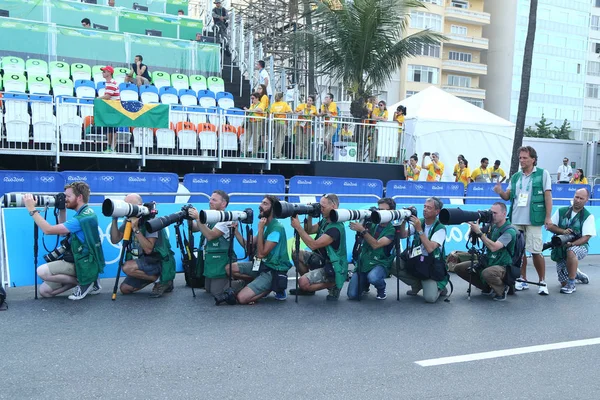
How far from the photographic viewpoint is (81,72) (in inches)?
637

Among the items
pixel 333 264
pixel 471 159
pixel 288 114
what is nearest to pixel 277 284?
pixel 333 264

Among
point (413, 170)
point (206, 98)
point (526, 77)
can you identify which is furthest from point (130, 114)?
point (526, 77)

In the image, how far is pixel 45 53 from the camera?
1691 cm

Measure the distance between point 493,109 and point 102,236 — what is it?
52.7m

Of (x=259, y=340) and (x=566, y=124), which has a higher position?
(x=566, y=124)

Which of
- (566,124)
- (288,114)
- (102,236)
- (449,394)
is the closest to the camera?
(449,394)

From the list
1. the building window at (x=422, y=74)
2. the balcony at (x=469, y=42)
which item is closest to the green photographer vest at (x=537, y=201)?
the building window at (x=422, y=74)

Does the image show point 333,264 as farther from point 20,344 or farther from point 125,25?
point 125,25

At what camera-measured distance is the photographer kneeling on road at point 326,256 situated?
6.89 metres

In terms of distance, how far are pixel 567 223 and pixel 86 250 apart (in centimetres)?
642

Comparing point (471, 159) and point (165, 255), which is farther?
point (471, 159)

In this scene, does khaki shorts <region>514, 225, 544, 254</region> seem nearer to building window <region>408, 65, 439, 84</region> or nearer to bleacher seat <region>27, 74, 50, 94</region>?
bleacher seat <region>27, 74, 50, 94</region>

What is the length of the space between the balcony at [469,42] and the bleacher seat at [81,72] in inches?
1609

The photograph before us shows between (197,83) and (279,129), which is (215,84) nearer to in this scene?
(197,83)
